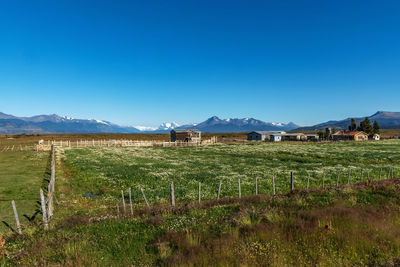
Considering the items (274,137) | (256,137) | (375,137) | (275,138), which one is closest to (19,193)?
(274,137)

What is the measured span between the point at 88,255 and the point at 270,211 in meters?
7.75

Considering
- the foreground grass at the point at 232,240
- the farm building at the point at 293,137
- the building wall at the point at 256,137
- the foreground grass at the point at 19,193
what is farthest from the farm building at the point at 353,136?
the foreground grass at the point at 19,193

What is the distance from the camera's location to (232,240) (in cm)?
759

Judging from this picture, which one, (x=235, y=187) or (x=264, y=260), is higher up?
(x=264, y=260)

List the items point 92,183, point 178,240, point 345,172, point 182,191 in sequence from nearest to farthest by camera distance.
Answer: point 178,240, point 182,191, point 92,183, point 345,172

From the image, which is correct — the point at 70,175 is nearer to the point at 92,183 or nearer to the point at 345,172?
the point at 92,183

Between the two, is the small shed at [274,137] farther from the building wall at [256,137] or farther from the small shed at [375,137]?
the small shed at [375,137]

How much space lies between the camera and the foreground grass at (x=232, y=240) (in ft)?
21.7

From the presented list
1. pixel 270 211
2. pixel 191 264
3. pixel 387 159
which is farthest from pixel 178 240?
pixel 387 159

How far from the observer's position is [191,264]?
6.32m

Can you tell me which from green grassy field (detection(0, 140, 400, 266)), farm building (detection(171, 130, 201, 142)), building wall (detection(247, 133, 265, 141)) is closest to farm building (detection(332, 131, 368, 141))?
building wall (detection(247, 133, 265, 141))

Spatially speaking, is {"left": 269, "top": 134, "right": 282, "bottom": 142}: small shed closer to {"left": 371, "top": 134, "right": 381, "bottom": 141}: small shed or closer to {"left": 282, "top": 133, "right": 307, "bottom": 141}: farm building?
{"left": 282, "top": 133, "right": 307, "bottom": 141}: farm building

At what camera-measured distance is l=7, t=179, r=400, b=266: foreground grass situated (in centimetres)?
660

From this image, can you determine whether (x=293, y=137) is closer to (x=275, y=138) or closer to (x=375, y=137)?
(x=275, y=138)
